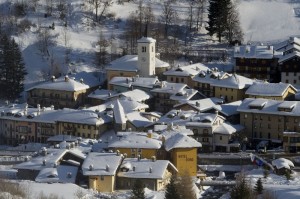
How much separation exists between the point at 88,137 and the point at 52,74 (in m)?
12.2

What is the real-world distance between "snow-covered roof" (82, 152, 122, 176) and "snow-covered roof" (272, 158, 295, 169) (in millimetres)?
8305

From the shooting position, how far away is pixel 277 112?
51000 mm

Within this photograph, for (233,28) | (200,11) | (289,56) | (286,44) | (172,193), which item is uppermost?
(200,11)

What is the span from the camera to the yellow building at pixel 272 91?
178 feet

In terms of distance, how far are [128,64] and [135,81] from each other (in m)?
3.10

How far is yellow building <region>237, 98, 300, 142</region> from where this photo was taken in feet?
167

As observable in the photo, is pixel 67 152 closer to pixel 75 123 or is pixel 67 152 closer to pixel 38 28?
pixel 75 123

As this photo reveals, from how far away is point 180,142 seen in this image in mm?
45562

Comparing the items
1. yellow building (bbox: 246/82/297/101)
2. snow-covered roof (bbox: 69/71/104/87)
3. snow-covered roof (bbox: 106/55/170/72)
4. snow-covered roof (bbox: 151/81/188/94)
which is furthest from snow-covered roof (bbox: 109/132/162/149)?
snow-covered roof (bbox: 106/55/170/72)

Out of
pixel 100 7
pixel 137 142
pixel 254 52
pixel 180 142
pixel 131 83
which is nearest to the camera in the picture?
pixel 180 142

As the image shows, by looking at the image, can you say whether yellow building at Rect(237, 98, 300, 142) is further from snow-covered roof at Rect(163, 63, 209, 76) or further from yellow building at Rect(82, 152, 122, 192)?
yellow building at Rect(82, 152, 122, 192)

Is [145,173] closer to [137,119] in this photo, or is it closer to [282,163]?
[282,163]

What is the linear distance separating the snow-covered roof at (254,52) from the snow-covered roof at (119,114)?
1272 centimetres

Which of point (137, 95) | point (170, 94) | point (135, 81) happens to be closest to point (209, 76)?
point (170, 94)
